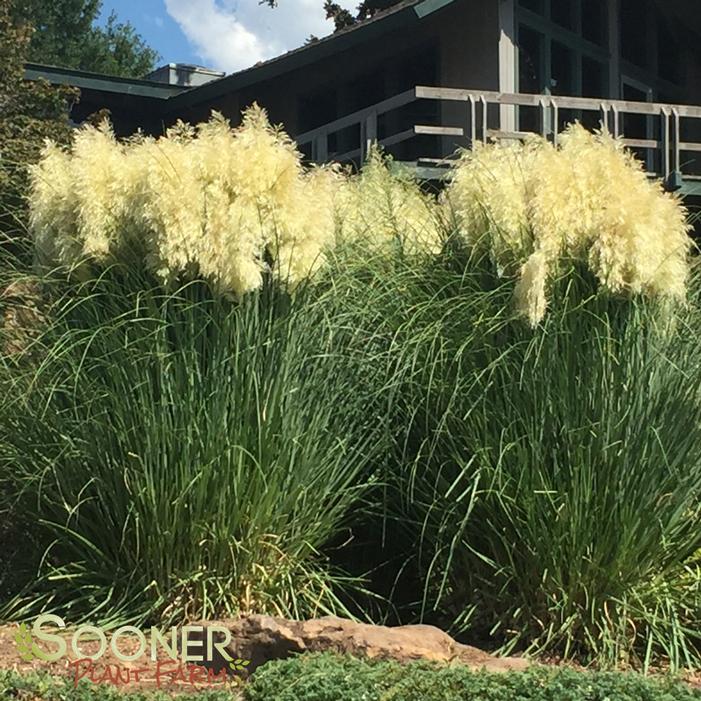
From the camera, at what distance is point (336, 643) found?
416cm

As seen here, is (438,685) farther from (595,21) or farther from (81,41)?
(81,41)

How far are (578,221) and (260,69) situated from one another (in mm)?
13809

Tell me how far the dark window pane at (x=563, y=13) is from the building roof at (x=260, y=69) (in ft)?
8.52

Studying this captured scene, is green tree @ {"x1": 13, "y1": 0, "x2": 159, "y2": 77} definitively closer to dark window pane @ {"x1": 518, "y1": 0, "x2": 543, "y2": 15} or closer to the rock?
dark window pane @ {"x1": 518, "y1": 0, "x2": 543, "y2": 15}

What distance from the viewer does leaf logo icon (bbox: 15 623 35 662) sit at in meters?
4.24

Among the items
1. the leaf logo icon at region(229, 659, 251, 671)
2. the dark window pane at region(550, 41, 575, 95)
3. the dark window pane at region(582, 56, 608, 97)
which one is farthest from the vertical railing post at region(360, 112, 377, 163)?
the leaf logo icon at region(229, 659, 251, 671)

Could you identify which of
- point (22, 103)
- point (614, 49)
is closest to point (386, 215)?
point (22, 103)

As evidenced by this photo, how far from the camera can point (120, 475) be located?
4.66 metres

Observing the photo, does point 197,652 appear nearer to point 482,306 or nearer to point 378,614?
point 378,614

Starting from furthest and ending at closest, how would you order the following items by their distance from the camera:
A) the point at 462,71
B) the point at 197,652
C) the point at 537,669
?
the point at 462,71, the point at 197,652, the point at 537,669

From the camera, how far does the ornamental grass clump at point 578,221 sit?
15.5 ft

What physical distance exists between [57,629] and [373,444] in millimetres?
1785

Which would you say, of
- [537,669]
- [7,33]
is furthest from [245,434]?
[7,33]


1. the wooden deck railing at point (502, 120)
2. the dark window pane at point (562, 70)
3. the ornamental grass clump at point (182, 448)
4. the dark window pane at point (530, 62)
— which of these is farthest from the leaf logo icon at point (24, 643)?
the dark window pane at point (562, 70)
